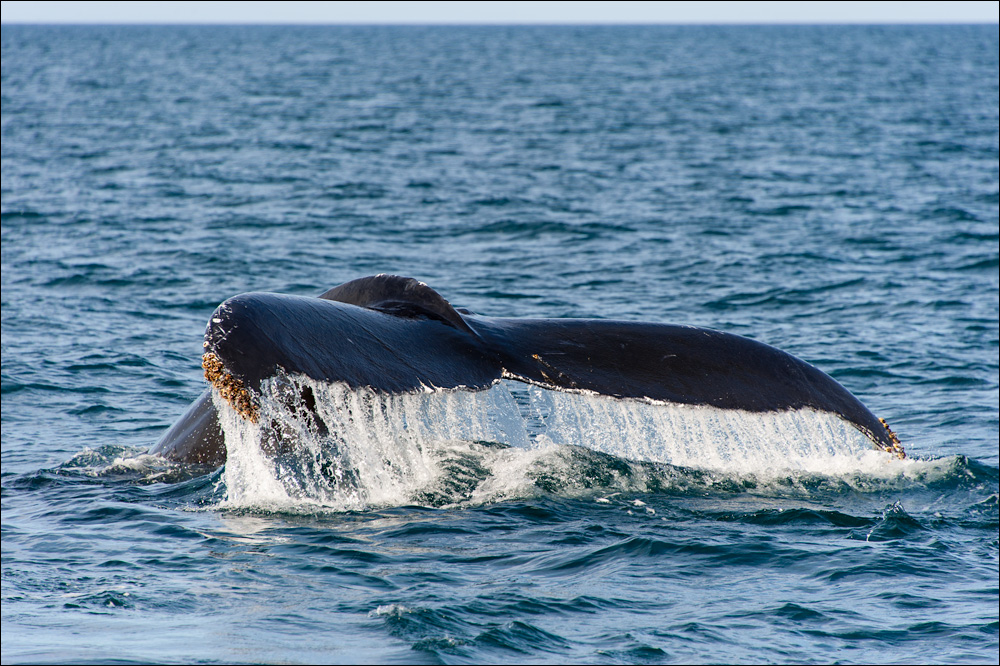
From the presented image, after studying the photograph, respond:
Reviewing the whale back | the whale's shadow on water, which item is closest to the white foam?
the whale's shadow on water

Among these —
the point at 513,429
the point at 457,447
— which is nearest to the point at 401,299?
the point at 457,447

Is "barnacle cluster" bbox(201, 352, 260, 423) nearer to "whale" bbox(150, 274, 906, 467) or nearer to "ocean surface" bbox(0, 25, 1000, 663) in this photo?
"whale" bbox(150, 274, 906, 467)

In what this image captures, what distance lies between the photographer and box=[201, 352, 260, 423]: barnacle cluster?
4211 mm

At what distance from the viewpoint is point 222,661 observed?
14.3ft

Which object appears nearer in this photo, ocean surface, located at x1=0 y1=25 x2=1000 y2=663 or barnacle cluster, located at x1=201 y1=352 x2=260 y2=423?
barnacle cluster, located at x1=201 y1=352 x2=260 y2=423

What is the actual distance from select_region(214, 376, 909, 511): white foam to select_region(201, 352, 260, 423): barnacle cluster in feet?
0.23

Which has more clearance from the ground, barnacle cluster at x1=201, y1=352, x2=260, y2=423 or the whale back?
the whale back

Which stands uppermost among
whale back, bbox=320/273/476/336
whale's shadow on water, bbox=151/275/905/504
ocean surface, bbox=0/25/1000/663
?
whale back, bbox=320/273/476/336

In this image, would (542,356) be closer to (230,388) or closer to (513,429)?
(230,388)

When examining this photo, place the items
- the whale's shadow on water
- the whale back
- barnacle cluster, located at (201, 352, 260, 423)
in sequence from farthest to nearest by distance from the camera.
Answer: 1. the whale back
2. the whale's shadow on water
3. barnacle cluster, located at (201, 352, 260, 423)

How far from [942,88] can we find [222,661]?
5566 centimetres

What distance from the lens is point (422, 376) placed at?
4977 millimetres

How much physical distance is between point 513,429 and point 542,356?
9.52ft

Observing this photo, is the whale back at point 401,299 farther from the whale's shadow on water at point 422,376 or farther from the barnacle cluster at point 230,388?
the barnacle cluster at point 230,388
